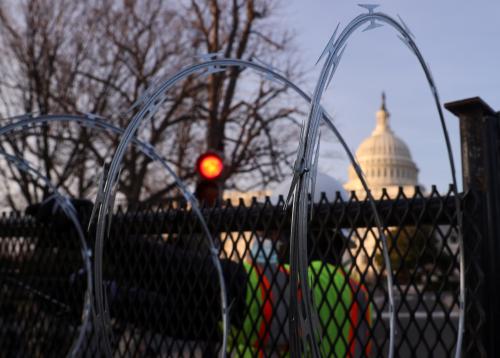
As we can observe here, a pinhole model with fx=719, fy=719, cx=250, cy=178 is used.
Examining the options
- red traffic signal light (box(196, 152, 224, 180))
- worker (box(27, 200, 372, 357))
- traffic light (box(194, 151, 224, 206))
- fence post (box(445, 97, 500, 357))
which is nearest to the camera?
fence post (box(445, 97, 500, 357))

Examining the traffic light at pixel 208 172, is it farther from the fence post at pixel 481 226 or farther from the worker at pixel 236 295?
the fence post at pixel 481 226

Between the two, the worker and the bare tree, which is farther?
the bare tree

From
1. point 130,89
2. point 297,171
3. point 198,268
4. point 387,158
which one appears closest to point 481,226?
point 297,171

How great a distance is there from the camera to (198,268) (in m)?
4.10

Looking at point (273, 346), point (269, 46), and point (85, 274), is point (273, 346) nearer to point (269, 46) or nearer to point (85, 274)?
point (85, 274)

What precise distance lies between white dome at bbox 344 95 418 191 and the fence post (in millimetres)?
79351

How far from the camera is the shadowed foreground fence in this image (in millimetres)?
3236

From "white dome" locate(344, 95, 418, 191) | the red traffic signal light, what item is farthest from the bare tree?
"white dome" locate(344, 95, 418, 191)

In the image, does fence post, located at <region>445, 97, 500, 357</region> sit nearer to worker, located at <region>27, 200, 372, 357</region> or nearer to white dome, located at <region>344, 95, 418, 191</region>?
worker, located at <region>27, 200, 372, 357</region>

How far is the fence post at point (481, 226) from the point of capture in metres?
3.02

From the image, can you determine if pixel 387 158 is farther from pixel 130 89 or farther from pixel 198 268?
pixel 198 268

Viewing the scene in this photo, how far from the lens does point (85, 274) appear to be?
4875mm

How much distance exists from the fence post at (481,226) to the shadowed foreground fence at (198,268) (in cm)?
1

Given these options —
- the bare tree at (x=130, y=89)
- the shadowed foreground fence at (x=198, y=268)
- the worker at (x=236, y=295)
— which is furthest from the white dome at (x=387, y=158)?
the worker at (x=236, y=295)
